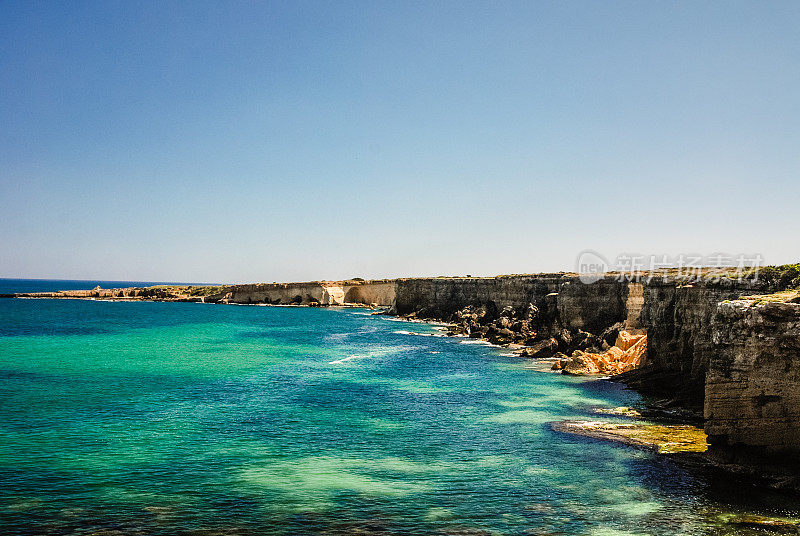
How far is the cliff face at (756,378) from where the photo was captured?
15672 millimetres

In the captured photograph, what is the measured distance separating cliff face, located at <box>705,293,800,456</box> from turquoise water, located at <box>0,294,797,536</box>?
2.01 m

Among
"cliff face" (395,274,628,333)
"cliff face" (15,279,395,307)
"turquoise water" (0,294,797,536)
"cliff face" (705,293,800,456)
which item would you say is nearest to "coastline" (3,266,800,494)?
"cliff face" (705,293,800,456)

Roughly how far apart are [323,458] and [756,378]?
1393 centimetres

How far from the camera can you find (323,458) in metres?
18.6

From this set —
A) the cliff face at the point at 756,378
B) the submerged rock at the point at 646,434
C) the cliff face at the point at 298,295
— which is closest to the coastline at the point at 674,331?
the cliff face at the point at 756,378

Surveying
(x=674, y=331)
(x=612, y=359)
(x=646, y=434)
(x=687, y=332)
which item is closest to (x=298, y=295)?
(x=612, y=359)

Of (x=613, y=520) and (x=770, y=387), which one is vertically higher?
(x=770, y=387)

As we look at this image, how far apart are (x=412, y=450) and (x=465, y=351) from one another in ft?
101

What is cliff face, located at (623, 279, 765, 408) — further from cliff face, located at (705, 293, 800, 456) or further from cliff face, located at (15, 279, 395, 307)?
cliff face, located at (15, 279, 395, 307)

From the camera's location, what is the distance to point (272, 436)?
21.3 m

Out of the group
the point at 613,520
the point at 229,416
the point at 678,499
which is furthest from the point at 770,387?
the point at 229,416

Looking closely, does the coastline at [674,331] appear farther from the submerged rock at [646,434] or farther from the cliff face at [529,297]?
the submerged rock at [646,434]

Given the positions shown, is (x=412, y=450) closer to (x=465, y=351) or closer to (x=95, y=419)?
(x=95, y=419)

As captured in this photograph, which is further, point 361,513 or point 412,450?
point 412,450
